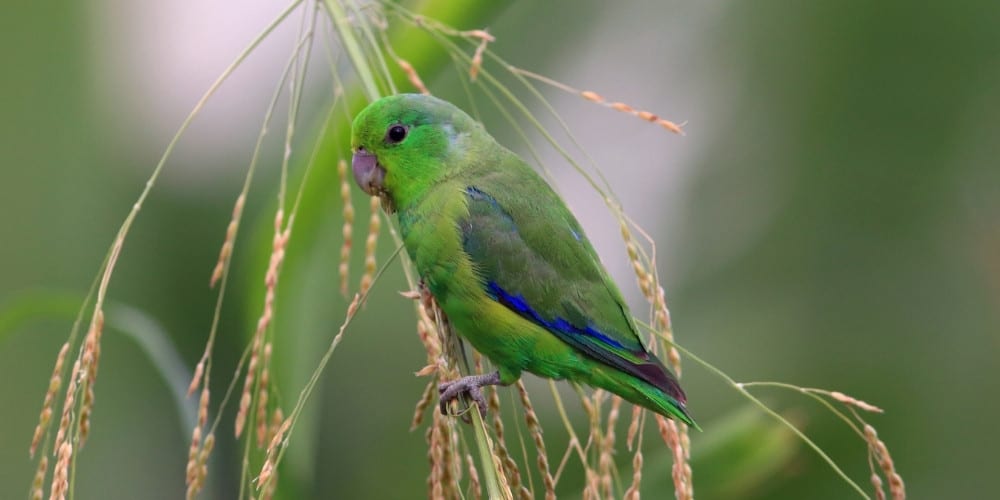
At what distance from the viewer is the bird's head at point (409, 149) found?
49.6 inches

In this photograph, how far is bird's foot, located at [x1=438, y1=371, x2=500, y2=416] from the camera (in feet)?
3.48

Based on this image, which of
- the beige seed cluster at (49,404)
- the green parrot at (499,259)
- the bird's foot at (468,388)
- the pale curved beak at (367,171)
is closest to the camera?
the beige seed cluster at (49,404)

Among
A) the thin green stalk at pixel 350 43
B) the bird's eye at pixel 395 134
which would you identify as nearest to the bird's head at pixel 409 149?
the bird's eye at pixel 395 134

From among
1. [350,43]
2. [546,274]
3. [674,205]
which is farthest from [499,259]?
[674,205]

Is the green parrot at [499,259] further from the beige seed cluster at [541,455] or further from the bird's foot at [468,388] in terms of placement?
the beige seed cluster at [541,455]

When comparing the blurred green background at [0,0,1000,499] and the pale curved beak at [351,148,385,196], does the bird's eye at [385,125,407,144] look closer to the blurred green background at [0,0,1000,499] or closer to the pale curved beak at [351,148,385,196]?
the pale curved beak at [351,148,385,196]

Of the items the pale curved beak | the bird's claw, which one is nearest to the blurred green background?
the pale curved beak

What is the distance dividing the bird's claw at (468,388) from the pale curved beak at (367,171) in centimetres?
31

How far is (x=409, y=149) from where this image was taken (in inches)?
50.5

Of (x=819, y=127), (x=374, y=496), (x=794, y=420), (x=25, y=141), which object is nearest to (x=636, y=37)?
(x=819, y=127)

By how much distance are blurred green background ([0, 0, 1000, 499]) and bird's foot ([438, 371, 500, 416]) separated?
80cm

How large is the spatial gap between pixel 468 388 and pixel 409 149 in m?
0.37

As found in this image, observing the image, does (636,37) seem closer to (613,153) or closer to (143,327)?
(613,153)

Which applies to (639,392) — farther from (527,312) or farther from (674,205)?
(674,205)
